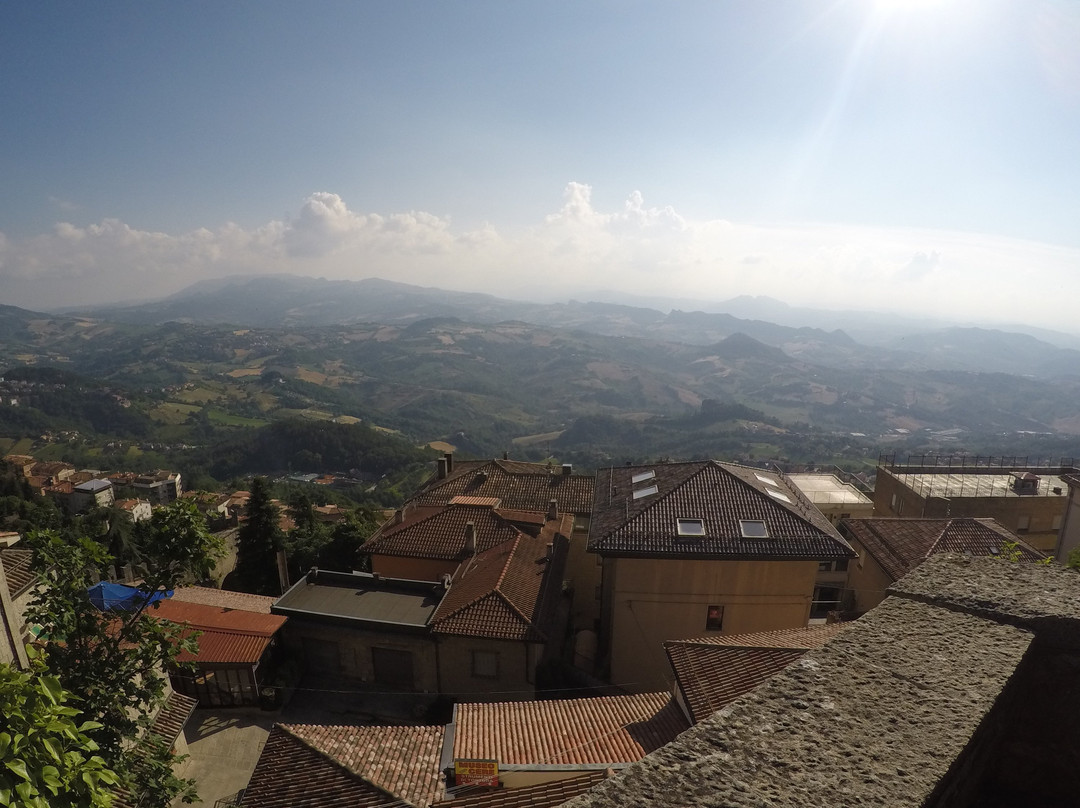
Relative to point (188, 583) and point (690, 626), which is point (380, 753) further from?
point (690, 626)

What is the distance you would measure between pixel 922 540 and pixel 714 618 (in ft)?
32.6

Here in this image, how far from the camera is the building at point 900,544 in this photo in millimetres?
19562

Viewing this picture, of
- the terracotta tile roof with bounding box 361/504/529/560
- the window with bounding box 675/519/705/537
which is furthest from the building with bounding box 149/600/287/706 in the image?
the window with bounding box 675/519/705/537

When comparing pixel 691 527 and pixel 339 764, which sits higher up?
pixel 691 527

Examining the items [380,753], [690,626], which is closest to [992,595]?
[380,753]

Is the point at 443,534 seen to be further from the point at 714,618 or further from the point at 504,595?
the point at 714,618

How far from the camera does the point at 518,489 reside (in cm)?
2961

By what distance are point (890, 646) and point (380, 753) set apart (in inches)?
390

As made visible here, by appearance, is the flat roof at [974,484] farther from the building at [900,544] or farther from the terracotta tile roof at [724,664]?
the terracotta tile roof at [724,664]

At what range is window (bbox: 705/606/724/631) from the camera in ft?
54.7

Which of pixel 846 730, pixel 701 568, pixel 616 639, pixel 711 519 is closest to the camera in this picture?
pixel 846 730

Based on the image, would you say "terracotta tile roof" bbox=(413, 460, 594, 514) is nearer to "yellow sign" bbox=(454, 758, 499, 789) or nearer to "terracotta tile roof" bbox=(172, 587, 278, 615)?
"terracotta tile roof" bbox=(172, 587, 278, 615)

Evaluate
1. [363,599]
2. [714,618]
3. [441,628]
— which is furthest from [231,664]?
[714,618]

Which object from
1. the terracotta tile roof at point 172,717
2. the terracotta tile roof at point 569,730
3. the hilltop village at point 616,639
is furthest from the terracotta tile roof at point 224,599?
the terracotta tile roof at point 569,730
